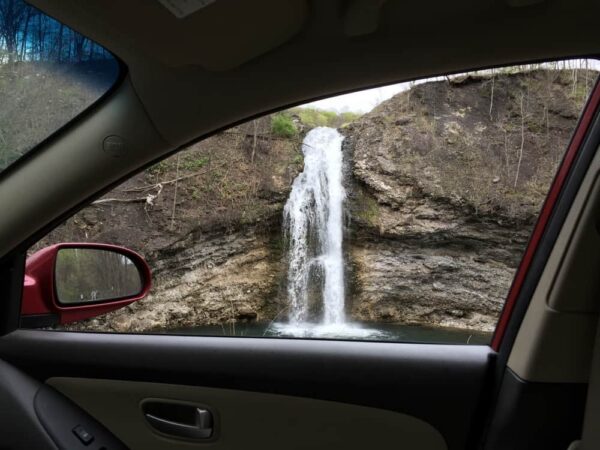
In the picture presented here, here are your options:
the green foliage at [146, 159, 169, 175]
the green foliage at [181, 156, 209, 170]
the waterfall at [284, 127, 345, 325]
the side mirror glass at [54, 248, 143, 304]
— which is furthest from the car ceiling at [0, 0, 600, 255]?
the waterfall at [284, 127, 345, 325]

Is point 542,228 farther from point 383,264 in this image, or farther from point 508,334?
point 383,264

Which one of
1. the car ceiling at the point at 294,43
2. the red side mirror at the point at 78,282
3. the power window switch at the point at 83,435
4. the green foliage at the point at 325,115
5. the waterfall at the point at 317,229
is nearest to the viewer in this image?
the car ceiling at the point at 294,43

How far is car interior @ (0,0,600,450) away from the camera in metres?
1.11

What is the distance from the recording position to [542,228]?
4.56 feet

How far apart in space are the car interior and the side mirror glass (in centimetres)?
14

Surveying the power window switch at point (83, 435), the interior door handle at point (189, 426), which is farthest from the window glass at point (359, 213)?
the power window switch at point (83, 435)

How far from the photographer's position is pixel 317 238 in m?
4.94

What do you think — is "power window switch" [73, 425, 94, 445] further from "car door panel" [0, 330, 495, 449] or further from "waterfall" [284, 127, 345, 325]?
"waterfall" [284, 127, 345, 325]

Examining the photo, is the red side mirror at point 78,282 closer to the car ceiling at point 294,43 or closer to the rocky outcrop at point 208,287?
the rocky outcrop at point 208,287

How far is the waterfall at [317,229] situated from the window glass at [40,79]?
5.41ft

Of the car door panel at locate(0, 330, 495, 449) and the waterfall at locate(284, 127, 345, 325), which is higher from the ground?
the waterfall at locate(284, 127, 345, 325)

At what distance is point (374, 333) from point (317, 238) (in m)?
3.01

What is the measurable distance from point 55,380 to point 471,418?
1399 millimetres

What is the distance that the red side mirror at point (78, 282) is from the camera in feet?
5.26
